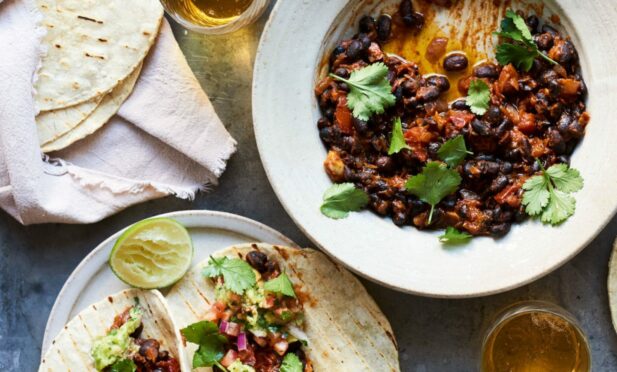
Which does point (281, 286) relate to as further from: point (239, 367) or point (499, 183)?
point (499, 183)

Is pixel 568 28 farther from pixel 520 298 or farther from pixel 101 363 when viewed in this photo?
pixel 101 363

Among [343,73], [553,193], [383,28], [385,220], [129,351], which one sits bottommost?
[129,351]

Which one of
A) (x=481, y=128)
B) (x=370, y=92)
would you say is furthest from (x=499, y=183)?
(x=370, y=92)

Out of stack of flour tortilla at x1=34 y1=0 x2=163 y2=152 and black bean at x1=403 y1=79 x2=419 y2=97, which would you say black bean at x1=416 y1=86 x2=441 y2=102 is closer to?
black bean at x1=403 y1=79 x2=419 y2=97

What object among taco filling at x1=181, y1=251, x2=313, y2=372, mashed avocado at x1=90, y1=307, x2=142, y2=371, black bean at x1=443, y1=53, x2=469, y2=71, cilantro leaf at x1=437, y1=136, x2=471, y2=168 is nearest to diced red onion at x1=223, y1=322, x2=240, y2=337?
taco filling at x1=181, y1=251, x2=313, y2=372

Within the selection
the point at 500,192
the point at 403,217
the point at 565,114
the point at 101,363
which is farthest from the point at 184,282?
the point at 565,114

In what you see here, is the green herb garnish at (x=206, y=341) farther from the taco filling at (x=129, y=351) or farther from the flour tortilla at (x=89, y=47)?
the flour tortilla at (x=89, y=47)
